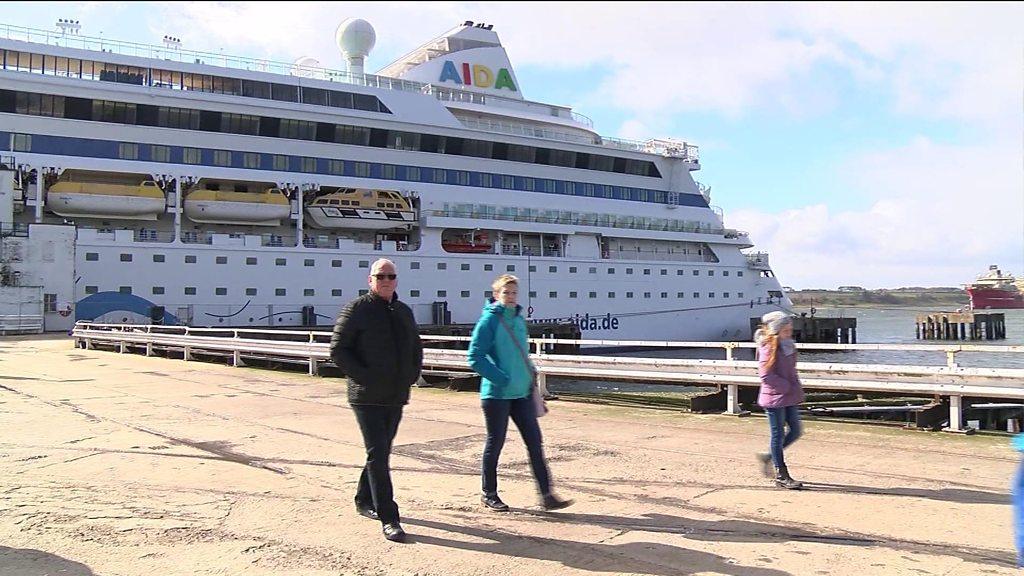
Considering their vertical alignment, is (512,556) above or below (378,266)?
below

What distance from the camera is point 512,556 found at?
3.69m

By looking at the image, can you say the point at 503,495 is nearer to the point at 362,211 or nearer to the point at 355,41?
the point at 362,211

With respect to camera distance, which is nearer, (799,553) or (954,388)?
(799,553)

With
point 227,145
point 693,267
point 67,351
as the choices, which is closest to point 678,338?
point 693,267

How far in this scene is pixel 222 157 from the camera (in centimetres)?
3083

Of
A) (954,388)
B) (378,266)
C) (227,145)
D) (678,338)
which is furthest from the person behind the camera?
(678,338)

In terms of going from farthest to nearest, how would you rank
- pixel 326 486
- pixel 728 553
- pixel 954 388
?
pixel 954 388, pixel 326 486, pixel 728 553

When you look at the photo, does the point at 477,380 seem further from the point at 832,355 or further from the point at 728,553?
the point at 832,355

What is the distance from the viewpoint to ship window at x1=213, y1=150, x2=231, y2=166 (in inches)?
1209

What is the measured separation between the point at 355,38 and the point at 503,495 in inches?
1399

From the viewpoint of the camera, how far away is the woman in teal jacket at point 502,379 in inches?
179

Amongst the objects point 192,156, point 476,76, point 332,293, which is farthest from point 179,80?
point 476,76

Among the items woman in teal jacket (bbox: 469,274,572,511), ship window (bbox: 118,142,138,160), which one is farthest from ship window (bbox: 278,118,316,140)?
woman in teal jacket (bbox: 469,274,572,511)

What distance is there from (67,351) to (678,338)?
28691mm
